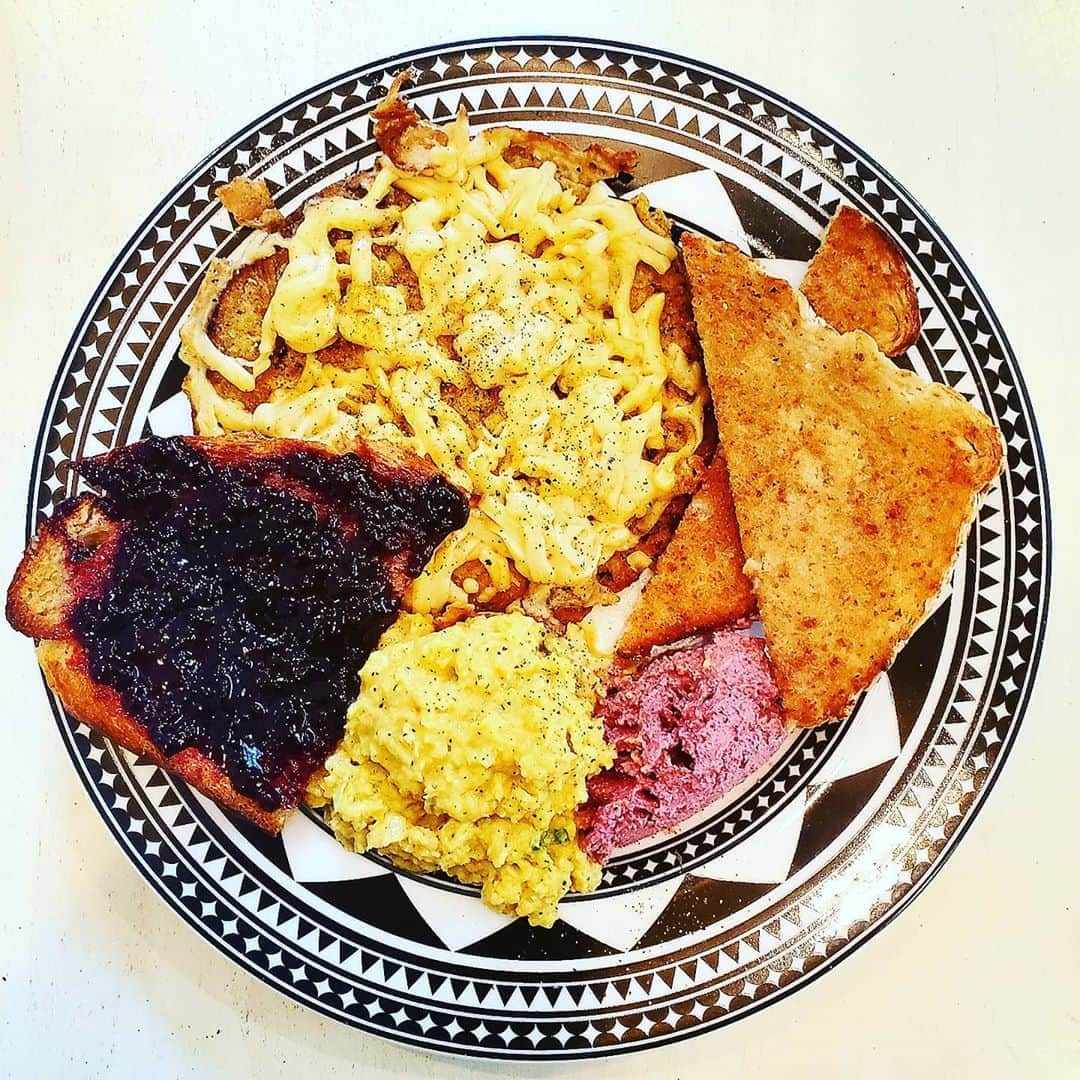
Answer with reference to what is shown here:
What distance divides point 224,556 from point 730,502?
4.65ft

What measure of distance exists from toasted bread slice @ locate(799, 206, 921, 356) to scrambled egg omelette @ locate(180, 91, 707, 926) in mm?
448

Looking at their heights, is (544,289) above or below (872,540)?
above

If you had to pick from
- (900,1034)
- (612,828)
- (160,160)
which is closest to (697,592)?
(612,828)

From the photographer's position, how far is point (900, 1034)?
2.83 meters

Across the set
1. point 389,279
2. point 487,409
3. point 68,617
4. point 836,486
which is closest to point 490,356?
point 487,409

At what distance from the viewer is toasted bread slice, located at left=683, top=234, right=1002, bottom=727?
2.49 metres

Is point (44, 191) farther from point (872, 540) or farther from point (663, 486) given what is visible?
point (872, 540)

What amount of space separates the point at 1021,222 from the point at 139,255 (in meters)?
2.72

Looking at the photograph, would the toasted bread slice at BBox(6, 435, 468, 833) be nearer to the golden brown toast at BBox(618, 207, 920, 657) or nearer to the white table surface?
the white table surface

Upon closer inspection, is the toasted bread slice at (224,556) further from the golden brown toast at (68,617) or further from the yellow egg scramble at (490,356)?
the yellow egg scramble at (490,356)

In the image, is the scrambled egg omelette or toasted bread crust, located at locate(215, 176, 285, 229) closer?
the scrambled egg omelette

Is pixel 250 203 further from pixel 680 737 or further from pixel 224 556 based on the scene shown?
pixel 680 737

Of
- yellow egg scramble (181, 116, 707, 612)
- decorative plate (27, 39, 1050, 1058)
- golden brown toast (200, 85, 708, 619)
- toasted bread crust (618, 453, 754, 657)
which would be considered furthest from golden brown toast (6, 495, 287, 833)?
toasted bread crust (618, 453, 754, 657)

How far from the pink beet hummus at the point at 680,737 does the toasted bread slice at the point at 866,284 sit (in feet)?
3.21
